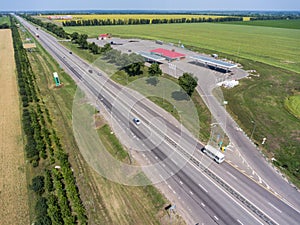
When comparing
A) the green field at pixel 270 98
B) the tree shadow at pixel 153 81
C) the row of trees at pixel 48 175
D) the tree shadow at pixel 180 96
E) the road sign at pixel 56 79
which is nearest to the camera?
the row of trees at pixel 48 175

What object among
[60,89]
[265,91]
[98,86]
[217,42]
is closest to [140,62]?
[98,86]

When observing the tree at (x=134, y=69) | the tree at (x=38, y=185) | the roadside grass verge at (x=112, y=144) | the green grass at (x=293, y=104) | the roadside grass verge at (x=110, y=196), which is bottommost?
the roadside grass verge at (x=110, y=196)

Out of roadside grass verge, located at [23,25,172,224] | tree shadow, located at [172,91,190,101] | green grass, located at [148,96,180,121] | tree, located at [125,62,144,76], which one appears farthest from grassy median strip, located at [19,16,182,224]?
tree, located at [125,62,144,76]

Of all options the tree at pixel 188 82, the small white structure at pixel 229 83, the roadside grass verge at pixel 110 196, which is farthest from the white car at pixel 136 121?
the small white structure at pixel 229 83

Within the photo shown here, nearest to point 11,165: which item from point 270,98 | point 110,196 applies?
point 110,196

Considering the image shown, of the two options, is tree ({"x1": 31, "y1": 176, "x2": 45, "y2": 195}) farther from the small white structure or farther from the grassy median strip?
the small white structure

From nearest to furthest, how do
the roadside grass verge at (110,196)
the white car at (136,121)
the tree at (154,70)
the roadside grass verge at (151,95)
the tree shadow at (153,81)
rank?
the roadside grass verge at (110,196) < the roadside grass verge at (151,95) < the white car at (136,121) < the tree at (154,70) < the tree shadow at (153,81)

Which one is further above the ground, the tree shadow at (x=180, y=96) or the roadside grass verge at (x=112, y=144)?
the tree shadow at (x=180, y=96)

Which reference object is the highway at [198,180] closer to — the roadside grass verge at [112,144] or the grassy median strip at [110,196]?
the roadside grass verge at [112,144]
